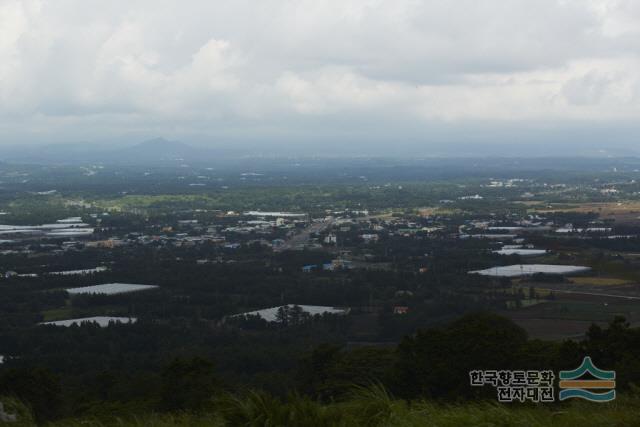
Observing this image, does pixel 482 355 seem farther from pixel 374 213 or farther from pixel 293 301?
pixel 374 213

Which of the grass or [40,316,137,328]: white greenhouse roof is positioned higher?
the grass

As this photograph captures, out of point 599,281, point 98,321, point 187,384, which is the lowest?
point 599,281

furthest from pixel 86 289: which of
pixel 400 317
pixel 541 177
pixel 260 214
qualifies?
pixel 541 177

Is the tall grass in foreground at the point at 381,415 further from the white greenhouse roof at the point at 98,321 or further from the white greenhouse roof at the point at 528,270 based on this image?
the white greenhouse roof at the point at 528,270

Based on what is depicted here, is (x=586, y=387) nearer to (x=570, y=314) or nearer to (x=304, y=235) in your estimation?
(x=570, y=314)

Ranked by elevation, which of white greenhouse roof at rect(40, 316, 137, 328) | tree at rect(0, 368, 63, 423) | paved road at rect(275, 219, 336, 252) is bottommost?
paved road at rect(275, 219, 336, 252)

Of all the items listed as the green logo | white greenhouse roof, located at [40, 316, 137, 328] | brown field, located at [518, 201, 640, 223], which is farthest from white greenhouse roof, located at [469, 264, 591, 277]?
the green logo

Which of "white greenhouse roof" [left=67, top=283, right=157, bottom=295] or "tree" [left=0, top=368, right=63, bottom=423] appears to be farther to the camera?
"white greenhouse roof" [left=67, top=283, right=157, bottom=295]

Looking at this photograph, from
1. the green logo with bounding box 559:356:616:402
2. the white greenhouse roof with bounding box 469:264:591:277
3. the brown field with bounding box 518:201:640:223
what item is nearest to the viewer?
the green logo with bounding box 559:356:616:402

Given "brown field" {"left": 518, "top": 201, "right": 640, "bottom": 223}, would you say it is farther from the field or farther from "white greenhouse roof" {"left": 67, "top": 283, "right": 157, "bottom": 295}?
"white greenhouse roof" {"left": 67, "top": 283, "right": 157, "bottom": 295}

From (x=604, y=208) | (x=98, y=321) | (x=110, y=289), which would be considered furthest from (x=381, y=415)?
(x=604, y=208)

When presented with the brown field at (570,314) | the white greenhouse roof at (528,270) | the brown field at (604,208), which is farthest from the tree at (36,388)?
the brown field at (604,208)
